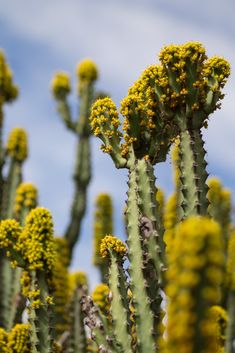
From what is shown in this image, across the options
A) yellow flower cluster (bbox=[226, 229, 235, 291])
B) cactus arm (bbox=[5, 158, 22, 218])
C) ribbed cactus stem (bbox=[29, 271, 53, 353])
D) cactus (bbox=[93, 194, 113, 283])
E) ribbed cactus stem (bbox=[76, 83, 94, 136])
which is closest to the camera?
ribbed cactus stem (bbox=[29, 271, 53, 353])

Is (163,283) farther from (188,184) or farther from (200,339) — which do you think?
(200,339)

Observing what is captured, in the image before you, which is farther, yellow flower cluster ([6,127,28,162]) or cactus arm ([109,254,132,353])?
yellow flower cluster ([6,127,28,162])

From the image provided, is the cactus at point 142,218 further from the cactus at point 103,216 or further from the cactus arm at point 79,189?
the cactus arm at point 79,189

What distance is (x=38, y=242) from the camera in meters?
7.59

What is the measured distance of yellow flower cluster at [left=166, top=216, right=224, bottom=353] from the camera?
2.95 m

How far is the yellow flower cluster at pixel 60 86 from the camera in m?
20.1

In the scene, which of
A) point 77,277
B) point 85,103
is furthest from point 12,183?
point 85,103

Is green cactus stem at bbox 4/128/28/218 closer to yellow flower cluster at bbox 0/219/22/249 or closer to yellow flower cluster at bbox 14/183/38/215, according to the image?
yellow flower cluster at bbox 14/183/38/215

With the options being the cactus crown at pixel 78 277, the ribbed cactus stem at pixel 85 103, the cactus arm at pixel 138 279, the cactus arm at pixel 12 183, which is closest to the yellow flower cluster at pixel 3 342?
the cactus arm at pixel 138 279

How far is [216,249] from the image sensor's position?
2.96 meters

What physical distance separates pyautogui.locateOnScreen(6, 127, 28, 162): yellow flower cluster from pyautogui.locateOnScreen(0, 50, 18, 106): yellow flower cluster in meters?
0.94

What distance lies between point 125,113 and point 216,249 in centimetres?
390

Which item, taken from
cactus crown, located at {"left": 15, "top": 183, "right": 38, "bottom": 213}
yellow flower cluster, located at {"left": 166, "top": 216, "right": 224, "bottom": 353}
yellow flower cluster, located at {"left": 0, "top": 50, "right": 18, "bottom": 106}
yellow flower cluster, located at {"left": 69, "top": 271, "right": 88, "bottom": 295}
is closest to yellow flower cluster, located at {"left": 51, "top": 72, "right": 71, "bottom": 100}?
yellow flower cluster, located at {"left": 0, "top": 50, "right": 18, "bottom": 106}

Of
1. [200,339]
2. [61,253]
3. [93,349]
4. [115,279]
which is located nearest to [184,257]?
[200,339]
